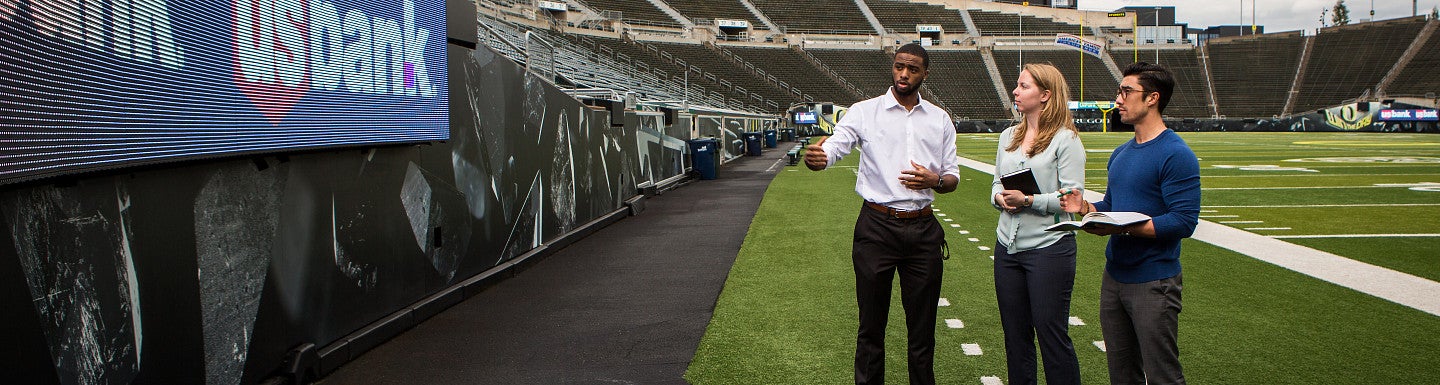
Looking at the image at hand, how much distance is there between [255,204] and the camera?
448 centimetres

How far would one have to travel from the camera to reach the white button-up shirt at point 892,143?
410 centimetres

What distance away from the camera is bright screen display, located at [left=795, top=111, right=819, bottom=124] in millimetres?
53581

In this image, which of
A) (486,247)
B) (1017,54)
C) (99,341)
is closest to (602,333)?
(486,247)

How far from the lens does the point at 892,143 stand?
4141mm

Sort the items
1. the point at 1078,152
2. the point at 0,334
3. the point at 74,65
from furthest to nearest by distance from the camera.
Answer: the point at 1078,152 → the point at 74,65 → the point at 0,334

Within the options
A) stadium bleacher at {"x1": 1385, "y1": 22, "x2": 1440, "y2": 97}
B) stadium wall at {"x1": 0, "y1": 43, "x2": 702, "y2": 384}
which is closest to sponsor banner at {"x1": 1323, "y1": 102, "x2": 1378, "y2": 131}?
stadium bleacher at {"x1": 1385, "y1": 22, "x2": 1440, "y2": 97}

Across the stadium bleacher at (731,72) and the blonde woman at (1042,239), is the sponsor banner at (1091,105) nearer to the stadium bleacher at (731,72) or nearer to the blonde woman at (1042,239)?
the stadium bleacher at (731,72)

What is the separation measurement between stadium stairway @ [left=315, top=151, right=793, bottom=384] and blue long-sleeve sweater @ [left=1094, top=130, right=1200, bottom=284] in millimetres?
2266

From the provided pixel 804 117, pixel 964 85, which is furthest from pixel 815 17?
pixel 804 117

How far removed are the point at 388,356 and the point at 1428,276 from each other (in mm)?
7704

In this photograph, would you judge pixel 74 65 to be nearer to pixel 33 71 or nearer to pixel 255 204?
pixel 33 71

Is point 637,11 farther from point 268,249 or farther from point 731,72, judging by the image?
point 268,249

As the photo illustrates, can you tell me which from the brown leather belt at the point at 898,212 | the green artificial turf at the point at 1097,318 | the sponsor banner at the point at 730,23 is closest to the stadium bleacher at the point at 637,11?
the sponsor banner at the point at 730,23

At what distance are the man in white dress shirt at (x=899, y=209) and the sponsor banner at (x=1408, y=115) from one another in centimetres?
5572
